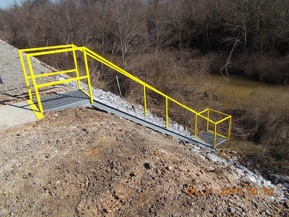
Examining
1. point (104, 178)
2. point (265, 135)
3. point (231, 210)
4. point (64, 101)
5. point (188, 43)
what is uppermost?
point (64, 101)

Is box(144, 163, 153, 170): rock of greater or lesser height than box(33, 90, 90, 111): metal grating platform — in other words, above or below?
below

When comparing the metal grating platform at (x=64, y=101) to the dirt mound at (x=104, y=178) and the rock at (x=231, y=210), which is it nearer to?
the dirt mound at (x=104, y=178)

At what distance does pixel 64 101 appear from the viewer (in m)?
5.77

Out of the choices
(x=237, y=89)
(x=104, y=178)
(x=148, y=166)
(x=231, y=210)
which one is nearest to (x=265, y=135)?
(x=237, y=89)

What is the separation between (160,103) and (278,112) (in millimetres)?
5840

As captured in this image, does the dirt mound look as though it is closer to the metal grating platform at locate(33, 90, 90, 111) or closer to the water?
the metal grating platform at locate(33, 90, 90, 111)

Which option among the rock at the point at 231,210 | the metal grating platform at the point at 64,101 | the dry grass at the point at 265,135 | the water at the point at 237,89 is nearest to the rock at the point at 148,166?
the rock at the point at 231,210

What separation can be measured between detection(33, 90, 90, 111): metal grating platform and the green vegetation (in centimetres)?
594

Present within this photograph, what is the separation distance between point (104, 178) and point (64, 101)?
2461 mm

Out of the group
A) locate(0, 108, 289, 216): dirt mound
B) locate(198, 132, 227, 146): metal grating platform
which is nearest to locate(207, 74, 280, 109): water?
locate(198, 132, 227, 146): metal grating platform

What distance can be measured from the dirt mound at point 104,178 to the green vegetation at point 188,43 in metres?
4.02

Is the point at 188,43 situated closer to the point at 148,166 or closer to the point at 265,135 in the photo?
the point at 265,135

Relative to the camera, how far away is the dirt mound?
3658 millimetres

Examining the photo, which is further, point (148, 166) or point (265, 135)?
point (265, 135)
